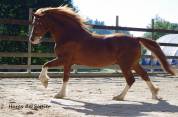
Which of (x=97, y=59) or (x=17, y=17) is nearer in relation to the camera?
(x=97, y=59)

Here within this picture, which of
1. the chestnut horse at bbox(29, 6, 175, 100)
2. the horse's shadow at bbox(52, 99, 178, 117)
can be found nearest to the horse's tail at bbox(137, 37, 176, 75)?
the chestnut horse at bbox(29, 6, 175, 100)

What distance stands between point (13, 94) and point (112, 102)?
192cm

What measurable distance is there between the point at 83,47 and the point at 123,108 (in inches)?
69.4

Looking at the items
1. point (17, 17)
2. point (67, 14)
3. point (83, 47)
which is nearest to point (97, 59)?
point (83, 47)

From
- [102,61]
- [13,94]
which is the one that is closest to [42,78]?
[13,94]

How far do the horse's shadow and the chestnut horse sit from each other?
0.68m

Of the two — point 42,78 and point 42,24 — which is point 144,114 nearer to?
point 42,78

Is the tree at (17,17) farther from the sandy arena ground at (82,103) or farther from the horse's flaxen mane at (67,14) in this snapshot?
the horse's flaxen mane at (67,14)

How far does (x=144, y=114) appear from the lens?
6.08m

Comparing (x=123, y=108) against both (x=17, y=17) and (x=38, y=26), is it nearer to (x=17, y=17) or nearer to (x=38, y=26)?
(x=38, y=26)

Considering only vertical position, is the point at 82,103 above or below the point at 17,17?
below

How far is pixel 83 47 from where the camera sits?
7.98m

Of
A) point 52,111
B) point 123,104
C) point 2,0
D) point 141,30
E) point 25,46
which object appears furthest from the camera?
point 2,0

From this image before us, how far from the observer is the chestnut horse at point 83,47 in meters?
7.86
